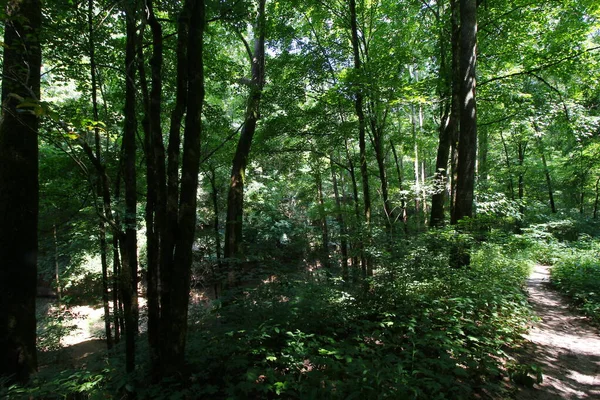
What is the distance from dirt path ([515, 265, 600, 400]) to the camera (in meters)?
3.34

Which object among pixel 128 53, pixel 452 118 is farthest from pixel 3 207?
pixel 452 118

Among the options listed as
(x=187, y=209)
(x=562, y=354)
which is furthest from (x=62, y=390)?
(x=562, y=354)

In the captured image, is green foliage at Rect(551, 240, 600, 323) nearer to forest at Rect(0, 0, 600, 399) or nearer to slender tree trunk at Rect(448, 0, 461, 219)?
forest at Rect(0, 0, 600, 399)

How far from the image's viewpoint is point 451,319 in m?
3.90

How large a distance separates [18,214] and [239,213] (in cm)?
524

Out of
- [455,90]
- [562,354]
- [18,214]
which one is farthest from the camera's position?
[455,90]

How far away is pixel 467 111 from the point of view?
646 centimetres

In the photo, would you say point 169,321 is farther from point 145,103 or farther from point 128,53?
point 128,53

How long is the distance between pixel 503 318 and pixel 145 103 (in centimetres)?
628

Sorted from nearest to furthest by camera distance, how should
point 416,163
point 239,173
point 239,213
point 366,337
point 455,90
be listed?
point 366,337
point 455,90
point 239,173
point 239,213
point 416,163

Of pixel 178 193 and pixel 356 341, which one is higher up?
pixel 178 193

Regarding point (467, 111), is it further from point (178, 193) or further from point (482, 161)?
point (482, 161)

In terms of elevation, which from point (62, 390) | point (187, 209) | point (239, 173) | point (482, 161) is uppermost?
point (482, 161)

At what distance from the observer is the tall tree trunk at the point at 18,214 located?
3.61 meters
